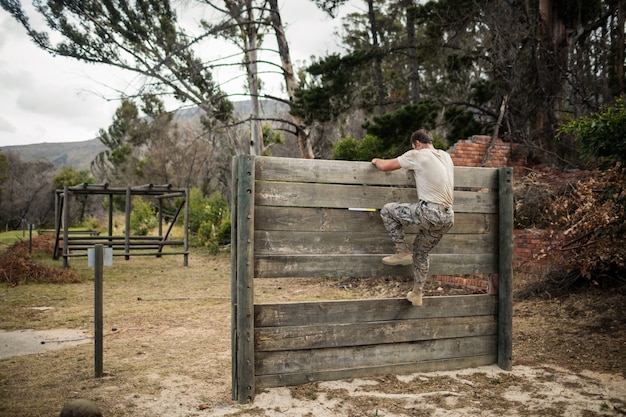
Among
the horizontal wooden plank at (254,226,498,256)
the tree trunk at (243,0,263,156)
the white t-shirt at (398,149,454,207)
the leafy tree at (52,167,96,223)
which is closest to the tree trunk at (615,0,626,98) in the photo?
the horizontal wooden plank at (254,226,498,256)

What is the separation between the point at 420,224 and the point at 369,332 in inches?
44.8

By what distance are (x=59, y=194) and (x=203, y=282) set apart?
6.19m

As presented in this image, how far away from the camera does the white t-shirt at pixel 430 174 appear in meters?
4.80

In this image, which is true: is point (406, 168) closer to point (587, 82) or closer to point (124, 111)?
point (587, 82)

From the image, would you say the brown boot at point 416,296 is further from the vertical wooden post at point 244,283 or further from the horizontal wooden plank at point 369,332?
the vertical wooden post at point 244,283

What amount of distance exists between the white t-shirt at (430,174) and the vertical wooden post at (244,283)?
139 cm

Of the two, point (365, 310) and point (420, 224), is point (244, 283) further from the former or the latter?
point (420, 224)

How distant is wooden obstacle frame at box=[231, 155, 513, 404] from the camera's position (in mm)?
4637

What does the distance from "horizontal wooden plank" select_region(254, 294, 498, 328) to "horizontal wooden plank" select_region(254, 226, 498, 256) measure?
464 millimetres

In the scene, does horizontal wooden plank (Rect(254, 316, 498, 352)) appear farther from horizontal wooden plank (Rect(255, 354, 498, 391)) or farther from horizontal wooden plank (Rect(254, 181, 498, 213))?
horizontal wooden plank (Rect(254, 181, 498, 213))

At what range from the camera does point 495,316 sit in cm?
571

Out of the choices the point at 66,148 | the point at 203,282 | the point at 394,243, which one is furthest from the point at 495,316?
the point at 66,148

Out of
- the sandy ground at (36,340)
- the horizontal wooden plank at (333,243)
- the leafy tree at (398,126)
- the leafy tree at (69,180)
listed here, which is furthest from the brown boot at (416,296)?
the leafy tree at (69,180)

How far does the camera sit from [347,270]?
5.00 meters
